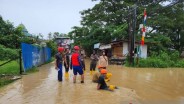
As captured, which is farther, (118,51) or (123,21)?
(123,21)

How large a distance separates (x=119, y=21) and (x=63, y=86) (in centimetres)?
2628

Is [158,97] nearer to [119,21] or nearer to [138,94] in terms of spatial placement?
[138,94]

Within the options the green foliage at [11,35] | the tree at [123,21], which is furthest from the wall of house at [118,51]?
the green foliage at [11,35]

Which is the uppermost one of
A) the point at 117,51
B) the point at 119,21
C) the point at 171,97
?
the point at 119,21

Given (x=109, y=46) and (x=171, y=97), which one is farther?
(x=109, y=46)

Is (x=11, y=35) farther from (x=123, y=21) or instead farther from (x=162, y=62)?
(x=123, y=21)

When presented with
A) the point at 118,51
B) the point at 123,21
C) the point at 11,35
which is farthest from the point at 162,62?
the point at 11,35

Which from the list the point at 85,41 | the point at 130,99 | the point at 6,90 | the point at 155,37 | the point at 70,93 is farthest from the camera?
the point at 85,41

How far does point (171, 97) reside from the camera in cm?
977

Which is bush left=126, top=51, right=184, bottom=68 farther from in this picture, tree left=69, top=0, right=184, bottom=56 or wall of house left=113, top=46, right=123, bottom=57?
wall of house left=113, top=46, right=123, bottom=57

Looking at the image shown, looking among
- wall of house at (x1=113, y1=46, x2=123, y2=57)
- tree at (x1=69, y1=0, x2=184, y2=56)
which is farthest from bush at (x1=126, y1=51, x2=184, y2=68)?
wall of house at (x1=113, y1=46, x2=123, y2=57)

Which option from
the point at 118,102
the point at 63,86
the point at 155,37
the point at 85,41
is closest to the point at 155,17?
the point at 155,37

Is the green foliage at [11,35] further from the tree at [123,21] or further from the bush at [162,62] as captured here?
the bush at [162,62]

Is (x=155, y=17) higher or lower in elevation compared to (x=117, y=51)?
higher
